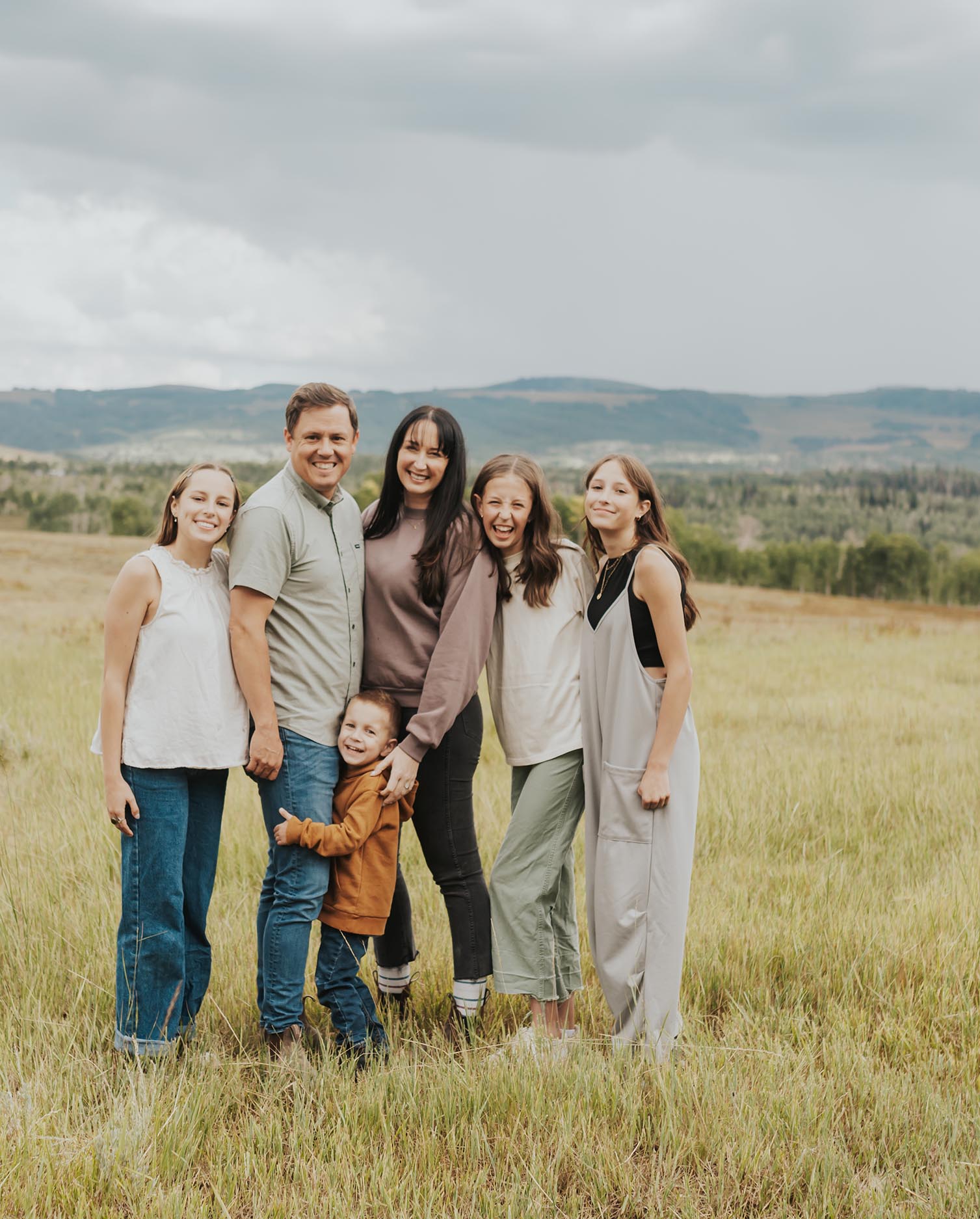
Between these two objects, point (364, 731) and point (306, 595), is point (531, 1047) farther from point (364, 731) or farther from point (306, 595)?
point (306, 595)

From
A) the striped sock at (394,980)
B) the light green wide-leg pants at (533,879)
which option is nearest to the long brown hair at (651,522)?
the light green wide-leg pants at (533,879)

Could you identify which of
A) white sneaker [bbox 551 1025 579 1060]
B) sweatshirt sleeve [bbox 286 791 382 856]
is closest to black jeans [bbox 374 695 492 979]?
sweatshirt sleeve [bbox 286 791 382 856]

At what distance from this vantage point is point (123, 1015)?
3348 mm

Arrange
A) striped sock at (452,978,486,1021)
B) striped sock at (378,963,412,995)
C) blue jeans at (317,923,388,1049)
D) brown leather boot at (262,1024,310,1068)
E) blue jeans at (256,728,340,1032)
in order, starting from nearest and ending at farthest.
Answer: brown leather boot at (262,1024,310,1068), blue jeans at (256,728,340,1032), blue jeans at (317,923,388,1049), striped sock at (452,978,486,1021), striped sock at (378,963,412,995)

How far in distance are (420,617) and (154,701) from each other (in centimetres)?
95

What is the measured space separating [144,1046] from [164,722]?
43.6 inches

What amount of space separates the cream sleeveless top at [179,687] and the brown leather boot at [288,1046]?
944 mm

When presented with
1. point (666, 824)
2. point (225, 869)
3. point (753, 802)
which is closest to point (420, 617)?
point (666, 824)

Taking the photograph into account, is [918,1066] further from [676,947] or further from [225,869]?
[225,869]

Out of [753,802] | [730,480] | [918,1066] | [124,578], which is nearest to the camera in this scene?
[124,578]

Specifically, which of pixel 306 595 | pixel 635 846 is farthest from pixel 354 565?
pixel 635 846

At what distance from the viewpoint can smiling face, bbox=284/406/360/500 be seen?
334 centimetres

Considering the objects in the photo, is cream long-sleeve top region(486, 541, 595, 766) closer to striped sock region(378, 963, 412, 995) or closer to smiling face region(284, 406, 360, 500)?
smiling face region(284, 406, 360, 500)

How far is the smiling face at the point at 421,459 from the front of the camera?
3510 mm
